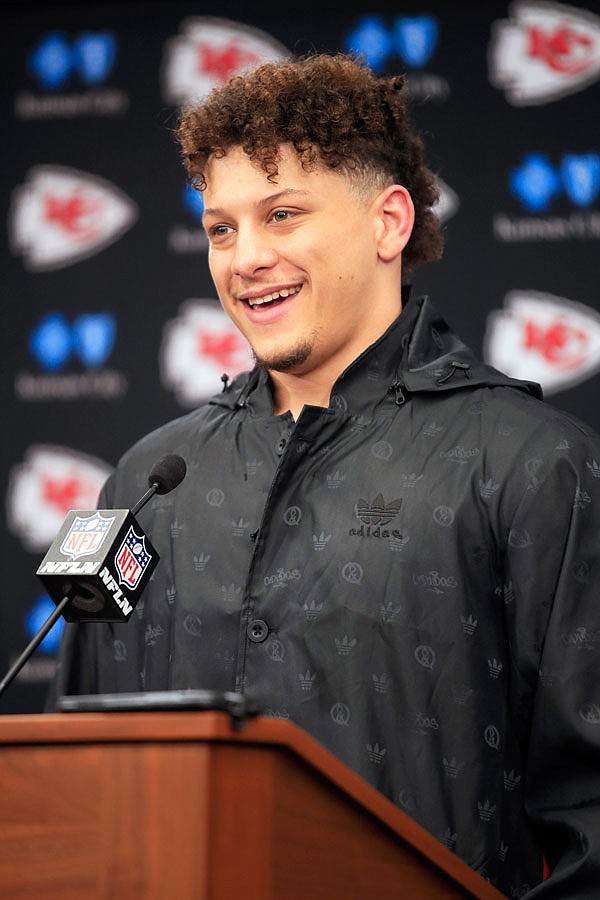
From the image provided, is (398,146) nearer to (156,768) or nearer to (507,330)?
(507,330)

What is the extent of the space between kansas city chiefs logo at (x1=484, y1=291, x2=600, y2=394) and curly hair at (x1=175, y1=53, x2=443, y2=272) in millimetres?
806

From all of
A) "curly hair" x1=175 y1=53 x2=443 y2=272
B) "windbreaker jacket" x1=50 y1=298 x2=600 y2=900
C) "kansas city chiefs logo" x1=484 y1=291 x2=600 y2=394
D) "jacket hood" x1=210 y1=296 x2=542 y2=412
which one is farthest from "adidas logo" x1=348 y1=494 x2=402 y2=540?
"kansas city chiefs logo" x1=484 y1=291 x2=600 y2=394

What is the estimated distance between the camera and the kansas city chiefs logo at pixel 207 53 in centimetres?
336

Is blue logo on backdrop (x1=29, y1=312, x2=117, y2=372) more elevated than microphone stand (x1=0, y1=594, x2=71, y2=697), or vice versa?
microphone stand (x1=0, y1=594, x2=71, y2=697)

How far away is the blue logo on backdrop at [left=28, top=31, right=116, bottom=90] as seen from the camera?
11.2 ft

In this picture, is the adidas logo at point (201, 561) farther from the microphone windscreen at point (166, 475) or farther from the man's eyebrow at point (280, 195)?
the man's eyebrow at point (280, 195)

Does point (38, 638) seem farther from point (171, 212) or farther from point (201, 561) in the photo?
point (171, 212)

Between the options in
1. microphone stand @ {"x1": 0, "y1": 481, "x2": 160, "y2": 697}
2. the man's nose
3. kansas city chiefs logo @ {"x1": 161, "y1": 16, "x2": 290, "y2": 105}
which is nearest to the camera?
microphone stand @ {"x1": 0, "y1": 481, "x2": 160, "y2": 697}

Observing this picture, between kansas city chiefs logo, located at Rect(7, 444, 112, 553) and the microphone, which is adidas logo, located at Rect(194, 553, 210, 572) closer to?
the microphone

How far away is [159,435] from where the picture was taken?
7.52ft

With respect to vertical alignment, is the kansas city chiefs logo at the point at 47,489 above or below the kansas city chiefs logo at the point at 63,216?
below

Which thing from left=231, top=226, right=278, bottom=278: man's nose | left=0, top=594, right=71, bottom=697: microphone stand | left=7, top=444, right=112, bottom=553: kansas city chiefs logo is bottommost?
left=7, top=444, right=112, bottom=553: kansas city chiefs logo

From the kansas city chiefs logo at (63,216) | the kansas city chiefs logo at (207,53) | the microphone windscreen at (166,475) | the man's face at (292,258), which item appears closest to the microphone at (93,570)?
the microphone windscreen at (166,475)

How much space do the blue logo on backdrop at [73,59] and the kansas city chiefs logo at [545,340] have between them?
1206 millimetres
